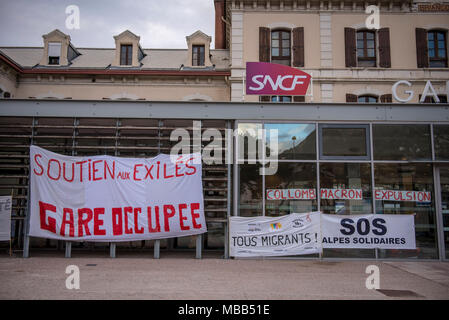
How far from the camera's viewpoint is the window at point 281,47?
20984mm

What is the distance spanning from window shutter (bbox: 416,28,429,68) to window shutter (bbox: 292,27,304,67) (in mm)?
6889

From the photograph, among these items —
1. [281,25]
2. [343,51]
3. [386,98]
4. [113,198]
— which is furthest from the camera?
[281,25]

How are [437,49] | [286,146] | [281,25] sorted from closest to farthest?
[286,146] < [281,25] < [437,49]

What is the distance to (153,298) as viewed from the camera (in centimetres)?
660

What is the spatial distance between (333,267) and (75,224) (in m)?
7.89

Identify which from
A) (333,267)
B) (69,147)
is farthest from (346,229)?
(69,147)

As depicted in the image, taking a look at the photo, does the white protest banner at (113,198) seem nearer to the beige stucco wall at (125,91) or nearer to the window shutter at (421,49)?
the beige stucco wall at (125,91)

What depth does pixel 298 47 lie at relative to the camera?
2094 centimetres

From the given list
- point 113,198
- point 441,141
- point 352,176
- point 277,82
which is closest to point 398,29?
point 441,141

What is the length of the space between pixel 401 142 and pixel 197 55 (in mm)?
15672

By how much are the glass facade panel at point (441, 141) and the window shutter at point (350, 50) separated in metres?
10.3

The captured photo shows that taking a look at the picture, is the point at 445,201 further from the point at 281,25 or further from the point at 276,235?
the point at 281,25

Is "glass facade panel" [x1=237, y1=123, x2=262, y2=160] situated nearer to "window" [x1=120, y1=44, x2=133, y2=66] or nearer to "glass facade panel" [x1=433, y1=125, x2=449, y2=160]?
"glass facade panel" [x1=433, y1=125, x2=449, y2=160]
